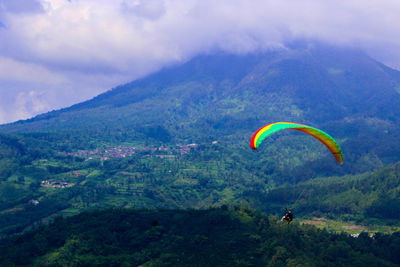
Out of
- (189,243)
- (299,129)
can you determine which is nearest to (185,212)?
(189,243)

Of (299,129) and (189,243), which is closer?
(299,129)

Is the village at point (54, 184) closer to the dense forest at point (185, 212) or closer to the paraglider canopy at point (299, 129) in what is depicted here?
the dense forest at point (185, 212)

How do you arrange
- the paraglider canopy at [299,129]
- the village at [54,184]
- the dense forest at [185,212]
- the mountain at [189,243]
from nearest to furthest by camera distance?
1. the paraglider canopy at [299,129]
2. the mountain at [189,243]
3. the dense forest at [185,212]
4. the village at [54,184]

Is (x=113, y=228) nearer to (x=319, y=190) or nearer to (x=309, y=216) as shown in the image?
(x=309, y=216)

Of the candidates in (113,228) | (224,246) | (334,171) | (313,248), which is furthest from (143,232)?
(334,171)

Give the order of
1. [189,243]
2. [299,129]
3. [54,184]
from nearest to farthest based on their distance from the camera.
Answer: [299,129] < [189,243] < [54,184]

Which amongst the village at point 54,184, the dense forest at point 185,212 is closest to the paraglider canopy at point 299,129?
the dense forest at point 185,212

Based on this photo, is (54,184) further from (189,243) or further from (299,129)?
(299,129)

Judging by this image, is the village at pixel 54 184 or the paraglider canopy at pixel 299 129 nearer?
the paraglider canopy at pixel 299 129
